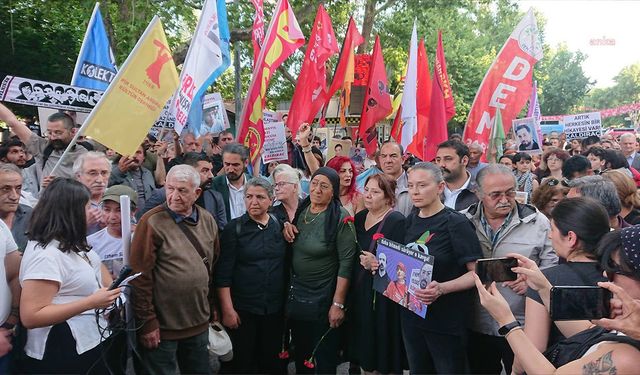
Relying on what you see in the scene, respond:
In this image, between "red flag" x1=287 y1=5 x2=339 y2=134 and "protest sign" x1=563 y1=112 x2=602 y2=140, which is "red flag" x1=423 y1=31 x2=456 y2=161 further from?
"protest sign" x1=563 y1=112 x2=602 y2=140

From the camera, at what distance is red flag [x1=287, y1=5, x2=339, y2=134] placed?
577 cm

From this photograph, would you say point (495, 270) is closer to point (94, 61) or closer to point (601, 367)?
point (601, 367)

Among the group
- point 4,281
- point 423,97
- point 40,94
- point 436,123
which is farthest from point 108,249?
point 423,97

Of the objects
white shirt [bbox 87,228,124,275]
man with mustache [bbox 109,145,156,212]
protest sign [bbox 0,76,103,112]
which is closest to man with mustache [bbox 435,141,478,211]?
white shirt [bbox 87,228,124,275]

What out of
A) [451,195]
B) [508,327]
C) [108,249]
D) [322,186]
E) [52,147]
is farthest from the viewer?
[52,147]

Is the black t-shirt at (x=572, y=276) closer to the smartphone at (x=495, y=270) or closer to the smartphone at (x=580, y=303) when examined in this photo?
the smartphone at (x=495, y=270)

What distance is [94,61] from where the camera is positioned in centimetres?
541

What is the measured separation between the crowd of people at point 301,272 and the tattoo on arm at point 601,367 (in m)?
0.02

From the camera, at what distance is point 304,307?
367 cm

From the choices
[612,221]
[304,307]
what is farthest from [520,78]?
[304,307]

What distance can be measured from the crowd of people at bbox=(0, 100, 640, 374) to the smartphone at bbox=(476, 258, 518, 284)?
57mm

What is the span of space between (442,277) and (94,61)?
4.59 meters

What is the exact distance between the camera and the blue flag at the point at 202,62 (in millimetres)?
4395

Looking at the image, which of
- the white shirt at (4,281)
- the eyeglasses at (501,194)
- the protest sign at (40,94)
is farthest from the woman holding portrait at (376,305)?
the protest sign at (40,94)
